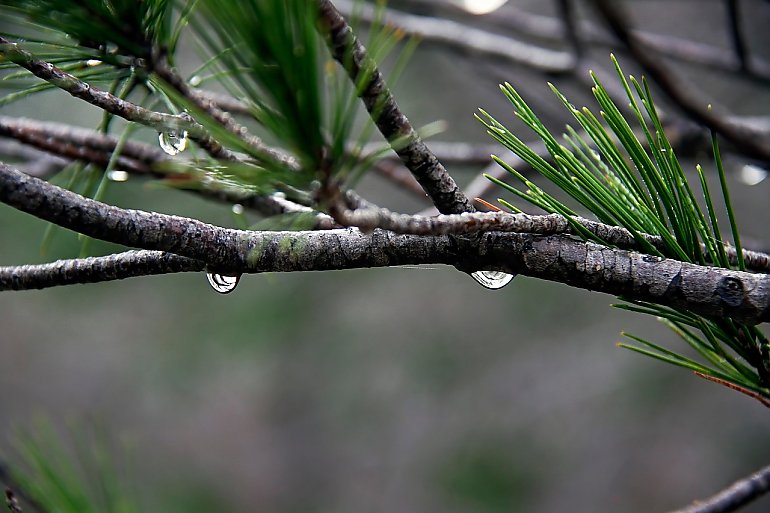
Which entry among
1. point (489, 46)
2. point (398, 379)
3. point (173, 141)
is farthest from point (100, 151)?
point (398, 379)

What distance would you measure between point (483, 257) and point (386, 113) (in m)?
0.11

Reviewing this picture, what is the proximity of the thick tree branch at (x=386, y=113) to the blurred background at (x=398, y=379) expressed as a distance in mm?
2157

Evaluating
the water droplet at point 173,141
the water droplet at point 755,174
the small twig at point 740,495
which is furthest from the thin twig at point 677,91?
the water droplet at point 173,141

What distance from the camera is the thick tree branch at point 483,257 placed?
1.14 feet

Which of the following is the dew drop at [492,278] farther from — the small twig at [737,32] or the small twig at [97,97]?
the small twig at [737,32]

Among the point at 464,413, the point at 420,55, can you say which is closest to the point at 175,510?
the point at 464,413

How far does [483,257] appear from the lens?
0.38 metres

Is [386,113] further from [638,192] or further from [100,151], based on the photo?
[100,151]

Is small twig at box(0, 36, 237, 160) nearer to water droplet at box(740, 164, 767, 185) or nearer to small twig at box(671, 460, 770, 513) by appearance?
small twig at box(671, 460, 770, 513)

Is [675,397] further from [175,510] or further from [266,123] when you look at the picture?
[266,123]

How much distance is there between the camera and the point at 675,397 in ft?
8.19

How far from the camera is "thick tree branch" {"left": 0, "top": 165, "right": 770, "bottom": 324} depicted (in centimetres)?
35

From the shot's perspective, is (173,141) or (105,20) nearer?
(105,20)

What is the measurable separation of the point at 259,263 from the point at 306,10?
0.15m
